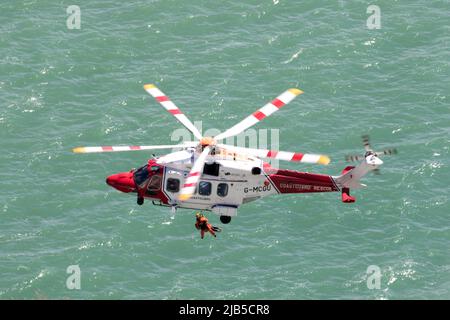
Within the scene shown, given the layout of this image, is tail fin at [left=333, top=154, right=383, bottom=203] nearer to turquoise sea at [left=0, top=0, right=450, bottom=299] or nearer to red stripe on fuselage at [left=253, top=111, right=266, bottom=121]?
red stripe on fuselage at [left=253, top=111, right=266, bottom=121]

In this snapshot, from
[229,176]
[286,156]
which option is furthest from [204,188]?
[286,156]

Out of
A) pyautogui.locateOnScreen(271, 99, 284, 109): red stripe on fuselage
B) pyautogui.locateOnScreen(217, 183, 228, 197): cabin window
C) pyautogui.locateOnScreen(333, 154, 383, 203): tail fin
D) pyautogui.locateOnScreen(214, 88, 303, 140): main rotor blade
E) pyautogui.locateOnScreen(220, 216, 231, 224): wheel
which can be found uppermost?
pyautogui.locateOnScreen(271, 99, 284, 109): red stripe on fuselage

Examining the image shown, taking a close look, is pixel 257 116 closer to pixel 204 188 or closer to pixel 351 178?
pixel 204 188

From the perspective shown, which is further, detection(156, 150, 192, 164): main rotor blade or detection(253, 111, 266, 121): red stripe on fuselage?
detection(156, 150, 192, 164): main rotor blade

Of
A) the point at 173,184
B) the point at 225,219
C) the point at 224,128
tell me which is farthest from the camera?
the point at 224,128

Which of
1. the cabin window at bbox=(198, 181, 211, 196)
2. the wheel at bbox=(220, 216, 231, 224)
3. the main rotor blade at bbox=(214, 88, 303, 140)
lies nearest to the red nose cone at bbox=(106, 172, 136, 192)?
the cabin window at bbox=(198, 181, 211, 196)

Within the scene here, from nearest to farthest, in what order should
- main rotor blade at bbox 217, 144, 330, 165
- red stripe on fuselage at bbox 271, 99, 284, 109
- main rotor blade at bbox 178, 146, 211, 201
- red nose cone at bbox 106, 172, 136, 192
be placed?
main rotor blade at bbox 178, 146, 211, 201
main rotor blade at bbox 217, 144, 330, 165
red stripe on fuselage at bbox 271, 99, 284, 109
red nose cone at bbox 106, 172, 136, 192

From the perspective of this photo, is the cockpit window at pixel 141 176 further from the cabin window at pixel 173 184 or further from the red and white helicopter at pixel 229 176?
the cabin window at pixel 173 184
